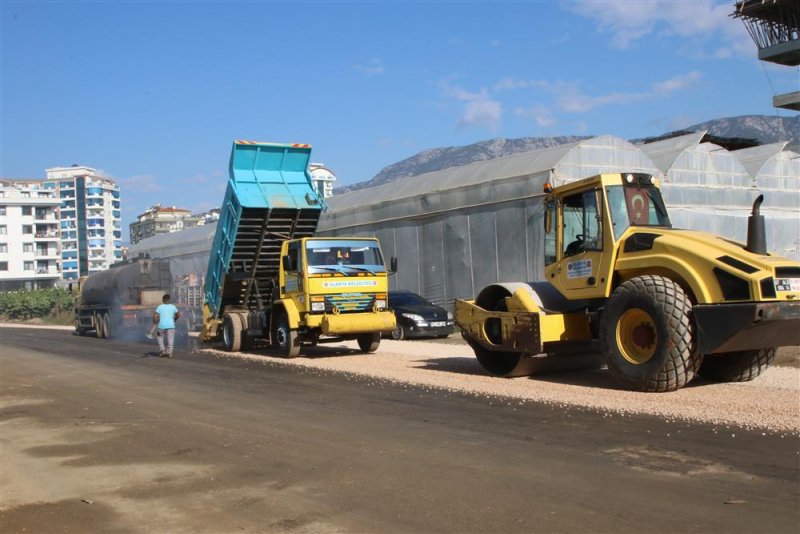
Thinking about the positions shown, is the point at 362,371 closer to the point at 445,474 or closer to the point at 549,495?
the point at 445,474

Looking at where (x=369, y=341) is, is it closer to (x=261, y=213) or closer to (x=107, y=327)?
(x=261, y=213)

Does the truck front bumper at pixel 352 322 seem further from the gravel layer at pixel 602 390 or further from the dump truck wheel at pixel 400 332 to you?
the dump truck wheel at pixel 400 332

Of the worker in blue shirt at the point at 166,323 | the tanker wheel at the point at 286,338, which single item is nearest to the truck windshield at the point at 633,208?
the tanker wheel at the point at 286,338

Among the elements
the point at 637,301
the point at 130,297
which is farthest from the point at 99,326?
the point at 637,301

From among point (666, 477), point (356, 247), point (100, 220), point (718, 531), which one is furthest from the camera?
point (100, 220)

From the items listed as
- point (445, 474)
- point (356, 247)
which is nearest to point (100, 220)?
point (356, 247)

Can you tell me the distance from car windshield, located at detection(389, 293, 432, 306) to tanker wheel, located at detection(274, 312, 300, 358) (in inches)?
204

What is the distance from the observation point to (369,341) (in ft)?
59.8

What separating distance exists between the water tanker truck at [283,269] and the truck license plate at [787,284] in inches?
360

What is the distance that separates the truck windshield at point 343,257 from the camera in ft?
55.5

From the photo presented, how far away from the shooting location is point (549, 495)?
19.3 ft

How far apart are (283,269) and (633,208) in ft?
29.7

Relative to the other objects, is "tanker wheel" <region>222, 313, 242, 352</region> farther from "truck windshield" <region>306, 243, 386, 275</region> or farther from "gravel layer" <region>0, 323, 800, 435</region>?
"truck windshield" <region>306, 243, 386, 275</region>

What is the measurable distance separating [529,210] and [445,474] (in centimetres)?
1745
